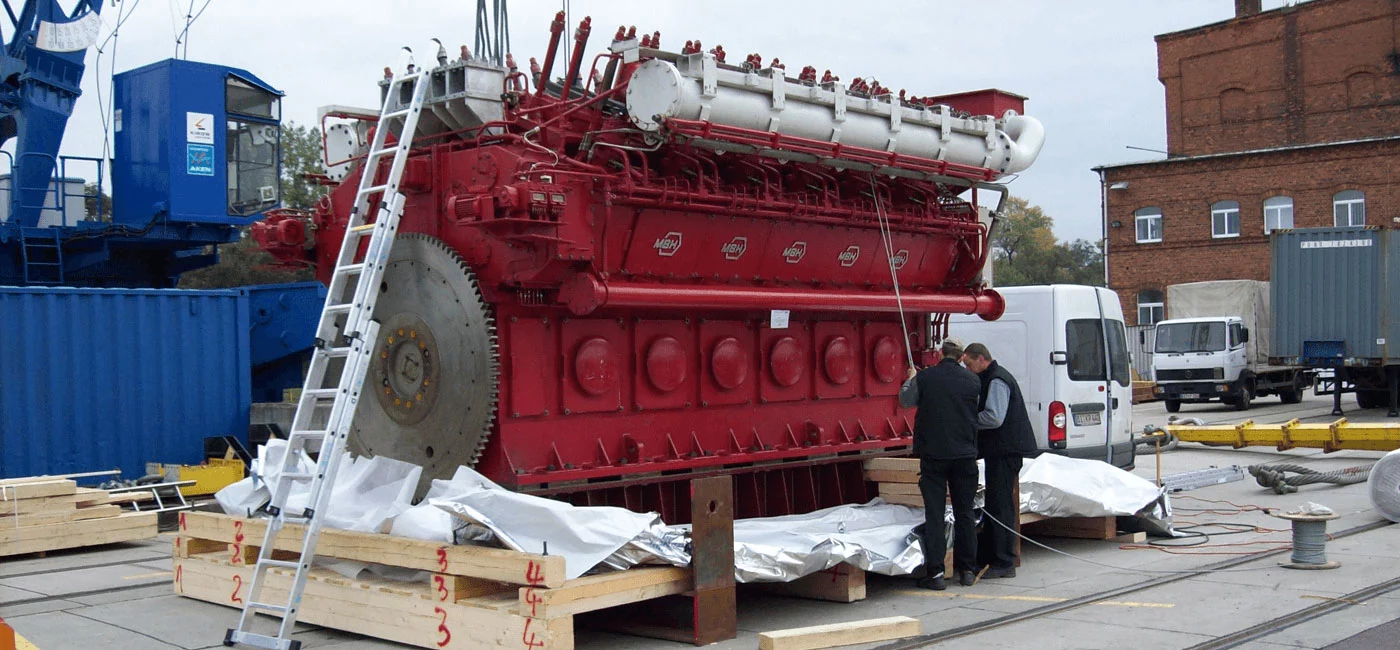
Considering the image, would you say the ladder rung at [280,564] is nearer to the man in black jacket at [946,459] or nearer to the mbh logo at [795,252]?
the man in black jacket at [946,459]

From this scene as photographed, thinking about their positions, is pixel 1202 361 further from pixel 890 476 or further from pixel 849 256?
pixel 890 476

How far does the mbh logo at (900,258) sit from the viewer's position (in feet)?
35.6

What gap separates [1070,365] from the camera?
1365 cm

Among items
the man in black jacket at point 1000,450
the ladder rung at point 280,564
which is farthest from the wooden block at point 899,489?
the ladder rung at point 280,564

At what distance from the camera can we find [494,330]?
7.99 meters

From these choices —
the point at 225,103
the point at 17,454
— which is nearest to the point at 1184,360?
the point at 225,103

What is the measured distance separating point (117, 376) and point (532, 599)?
10494mm

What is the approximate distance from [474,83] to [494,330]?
1695 mm

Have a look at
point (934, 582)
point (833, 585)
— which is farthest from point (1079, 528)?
point (833, 585)

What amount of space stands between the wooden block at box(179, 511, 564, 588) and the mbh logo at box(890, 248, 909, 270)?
523 cm

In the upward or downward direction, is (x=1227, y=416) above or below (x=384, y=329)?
below

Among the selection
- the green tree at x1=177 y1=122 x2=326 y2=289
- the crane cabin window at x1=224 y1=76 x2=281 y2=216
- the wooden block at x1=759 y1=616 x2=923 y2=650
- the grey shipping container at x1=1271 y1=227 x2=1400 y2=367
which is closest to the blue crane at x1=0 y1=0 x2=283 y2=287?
the crane cabin window at x1=224 y1=76 x2=281 y2=216

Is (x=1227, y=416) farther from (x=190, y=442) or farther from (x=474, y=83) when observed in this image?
(x=474, y=83)

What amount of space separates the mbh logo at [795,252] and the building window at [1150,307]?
35.6 meters
